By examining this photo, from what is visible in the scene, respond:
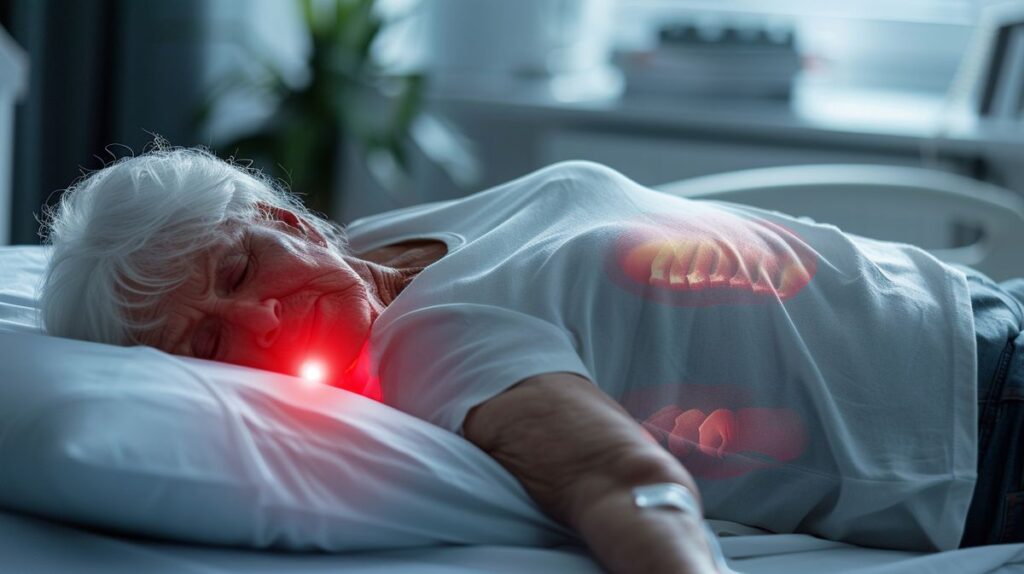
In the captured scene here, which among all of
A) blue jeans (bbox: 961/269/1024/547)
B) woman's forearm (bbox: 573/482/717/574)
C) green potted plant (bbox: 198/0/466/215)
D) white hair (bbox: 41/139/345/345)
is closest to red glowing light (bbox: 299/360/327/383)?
white hair (bbox: 41/139/345/345)

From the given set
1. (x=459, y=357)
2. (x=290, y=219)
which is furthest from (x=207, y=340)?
(x=459, y=357)

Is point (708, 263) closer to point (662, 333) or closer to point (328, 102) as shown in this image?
point (662, 333)

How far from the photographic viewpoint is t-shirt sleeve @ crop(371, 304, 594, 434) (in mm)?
1003

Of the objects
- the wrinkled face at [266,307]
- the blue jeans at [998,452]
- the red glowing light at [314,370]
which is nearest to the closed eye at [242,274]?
the wrinkled face at [266,307]

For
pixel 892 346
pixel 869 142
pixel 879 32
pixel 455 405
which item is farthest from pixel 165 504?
pixel 879 32

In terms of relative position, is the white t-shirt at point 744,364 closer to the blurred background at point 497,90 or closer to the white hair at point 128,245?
the white hair at point 128,245

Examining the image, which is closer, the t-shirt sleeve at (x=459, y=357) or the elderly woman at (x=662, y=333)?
the t-shirt sleeve at (x=459, y=357)

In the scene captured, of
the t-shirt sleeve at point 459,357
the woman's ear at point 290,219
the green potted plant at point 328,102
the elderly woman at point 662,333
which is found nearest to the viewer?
the t-shirt sleeve at point 459,357

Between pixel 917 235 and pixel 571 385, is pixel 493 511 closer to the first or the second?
pixel 571 385

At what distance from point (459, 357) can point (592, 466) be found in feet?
0.61

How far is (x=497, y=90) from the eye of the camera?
9.51 ft

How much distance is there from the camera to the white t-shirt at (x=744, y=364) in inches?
43.4

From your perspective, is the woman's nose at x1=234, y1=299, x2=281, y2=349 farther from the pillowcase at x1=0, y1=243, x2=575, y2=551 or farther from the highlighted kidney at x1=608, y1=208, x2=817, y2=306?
the highlighted kidney at x1=608, y1=208, x2=817, y2=306

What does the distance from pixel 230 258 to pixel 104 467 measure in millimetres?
352
